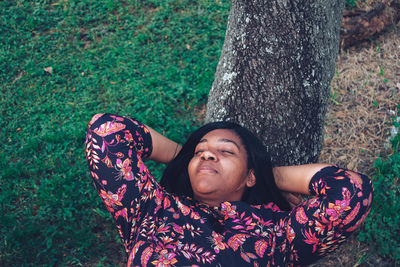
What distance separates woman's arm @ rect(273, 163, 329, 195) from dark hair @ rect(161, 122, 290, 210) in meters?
0.07

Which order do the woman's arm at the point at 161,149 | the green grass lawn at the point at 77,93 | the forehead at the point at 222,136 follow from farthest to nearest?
the green grass lawn at the point at 77,93 < the woman's arm at the point at 161,149 < the forehead at the point at 222,136

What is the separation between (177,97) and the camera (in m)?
4.64

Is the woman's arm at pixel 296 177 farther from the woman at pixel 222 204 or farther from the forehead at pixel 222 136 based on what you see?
the forehead at pixel 222 136

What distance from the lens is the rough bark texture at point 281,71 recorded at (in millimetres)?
2975

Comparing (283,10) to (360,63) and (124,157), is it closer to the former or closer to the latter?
(124,157)

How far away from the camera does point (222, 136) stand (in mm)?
2826

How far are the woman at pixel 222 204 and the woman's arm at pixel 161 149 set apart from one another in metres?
0.01

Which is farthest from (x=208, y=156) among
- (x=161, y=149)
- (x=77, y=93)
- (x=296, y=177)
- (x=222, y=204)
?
(x=77, y=93)

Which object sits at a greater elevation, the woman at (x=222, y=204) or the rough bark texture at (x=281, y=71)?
the rough bark texture at (x=281, y=71)

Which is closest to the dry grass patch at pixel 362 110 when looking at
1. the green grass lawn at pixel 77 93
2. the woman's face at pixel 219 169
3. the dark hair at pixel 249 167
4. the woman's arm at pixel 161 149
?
the green grass lawn at pixel 77 93

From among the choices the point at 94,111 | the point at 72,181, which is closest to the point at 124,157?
the point at 72,181

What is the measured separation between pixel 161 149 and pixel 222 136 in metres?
0.49

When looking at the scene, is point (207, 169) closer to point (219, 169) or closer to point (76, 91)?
point (219, 169)

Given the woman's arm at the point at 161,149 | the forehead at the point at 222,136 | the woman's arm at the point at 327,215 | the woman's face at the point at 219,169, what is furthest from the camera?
the woman's arm at the point at 161,149
